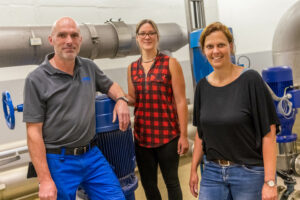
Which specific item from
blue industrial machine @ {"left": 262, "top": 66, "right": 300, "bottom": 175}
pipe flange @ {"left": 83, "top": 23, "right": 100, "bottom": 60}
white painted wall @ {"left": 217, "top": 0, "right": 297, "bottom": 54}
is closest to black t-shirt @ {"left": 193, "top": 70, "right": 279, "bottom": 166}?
blue industrial machine @ {"left": 262, "top": 66, "right": 300, "bottom": 175}

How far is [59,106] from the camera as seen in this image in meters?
1.48

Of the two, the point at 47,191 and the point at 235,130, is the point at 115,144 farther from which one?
the point at 235,130

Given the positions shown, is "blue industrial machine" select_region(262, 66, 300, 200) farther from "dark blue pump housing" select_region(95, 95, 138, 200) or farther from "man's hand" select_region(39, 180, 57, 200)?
"man's hand" select_region(39, 180, 57, 200)

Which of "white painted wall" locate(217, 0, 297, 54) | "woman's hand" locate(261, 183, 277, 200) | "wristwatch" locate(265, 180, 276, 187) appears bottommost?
"woman's hand" locate(261, 183, 277, 200)

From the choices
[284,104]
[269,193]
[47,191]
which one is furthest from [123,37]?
[269,193]

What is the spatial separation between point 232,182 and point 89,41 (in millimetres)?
2057

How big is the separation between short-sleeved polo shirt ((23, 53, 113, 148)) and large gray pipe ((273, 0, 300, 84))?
2530mm

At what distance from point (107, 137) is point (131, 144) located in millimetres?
165

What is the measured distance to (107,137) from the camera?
Answer: 5.54 feet

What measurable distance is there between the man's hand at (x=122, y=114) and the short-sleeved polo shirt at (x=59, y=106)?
0.14 m

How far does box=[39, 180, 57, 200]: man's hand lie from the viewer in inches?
56.2

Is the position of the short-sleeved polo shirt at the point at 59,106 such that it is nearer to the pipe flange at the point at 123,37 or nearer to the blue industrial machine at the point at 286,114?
the blue industrial machine at the point at 286,114

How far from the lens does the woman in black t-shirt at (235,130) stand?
50.4 inches

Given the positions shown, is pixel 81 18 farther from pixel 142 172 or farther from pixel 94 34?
pixel 142 172
